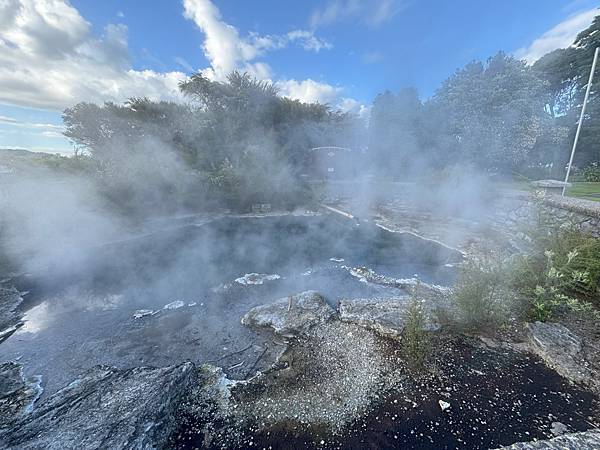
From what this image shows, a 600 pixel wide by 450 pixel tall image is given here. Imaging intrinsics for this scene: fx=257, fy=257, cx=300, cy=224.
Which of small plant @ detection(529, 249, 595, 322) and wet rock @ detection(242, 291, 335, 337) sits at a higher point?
small plant @ detection(529, 249, 595, 322)

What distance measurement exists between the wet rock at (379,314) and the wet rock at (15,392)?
2.81 metres

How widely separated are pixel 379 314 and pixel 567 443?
5.10 ft

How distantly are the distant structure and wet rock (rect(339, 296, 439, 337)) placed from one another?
10712 mm

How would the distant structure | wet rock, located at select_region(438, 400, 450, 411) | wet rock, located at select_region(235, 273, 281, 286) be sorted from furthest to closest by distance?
the distant structure → wet rock, located at select_region(235, 273, 281, 286) → wet rock, located at select_region(438, 400, 450, 411)

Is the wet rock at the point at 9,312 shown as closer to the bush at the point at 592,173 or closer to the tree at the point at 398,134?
the tree at the point at 398,134

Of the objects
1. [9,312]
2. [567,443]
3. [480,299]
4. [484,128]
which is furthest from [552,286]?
[484,128]

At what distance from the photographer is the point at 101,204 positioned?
6652 millimetres

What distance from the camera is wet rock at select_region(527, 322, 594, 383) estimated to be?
211 cm

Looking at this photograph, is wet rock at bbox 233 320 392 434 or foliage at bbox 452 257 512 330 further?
foliage at bbox 452 257 512 330

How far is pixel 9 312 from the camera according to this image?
129 inches

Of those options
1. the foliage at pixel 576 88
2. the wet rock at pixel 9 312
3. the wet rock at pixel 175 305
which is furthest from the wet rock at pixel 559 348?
the foliage at pixel 576 88

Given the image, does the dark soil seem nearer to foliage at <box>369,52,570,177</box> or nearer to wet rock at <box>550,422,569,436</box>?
wet rock at <box>550,422,569,436</box>

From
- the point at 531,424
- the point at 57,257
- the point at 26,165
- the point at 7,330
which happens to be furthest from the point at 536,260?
the point at 26,165

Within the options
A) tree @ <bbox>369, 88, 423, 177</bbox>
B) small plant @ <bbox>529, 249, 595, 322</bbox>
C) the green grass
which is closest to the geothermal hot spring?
small plant @ <bbox>529, 249, 595, 322</bbox>
